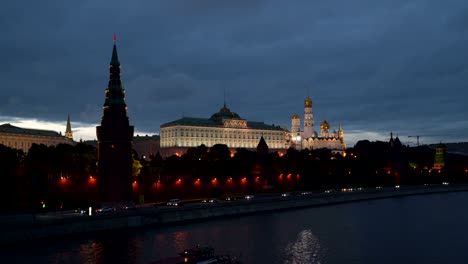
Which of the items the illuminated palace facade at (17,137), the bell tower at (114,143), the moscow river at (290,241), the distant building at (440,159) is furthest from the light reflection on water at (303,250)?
the illuminated palace facade at (17,137)

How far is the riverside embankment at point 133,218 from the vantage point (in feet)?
167

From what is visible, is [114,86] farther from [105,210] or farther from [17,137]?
[17,137]

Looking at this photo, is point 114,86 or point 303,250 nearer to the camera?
point 303,250

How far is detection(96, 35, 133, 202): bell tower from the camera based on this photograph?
233ft

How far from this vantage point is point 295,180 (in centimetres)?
12050

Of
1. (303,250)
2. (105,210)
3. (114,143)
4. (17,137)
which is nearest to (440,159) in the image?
(114,143)

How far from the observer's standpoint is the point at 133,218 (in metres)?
61.5

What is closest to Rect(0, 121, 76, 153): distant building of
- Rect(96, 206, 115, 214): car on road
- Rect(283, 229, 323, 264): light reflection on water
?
Rect(96, 206, 115, 214): car on road

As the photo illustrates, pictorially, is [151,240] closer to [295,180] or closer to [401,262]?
[401,262]

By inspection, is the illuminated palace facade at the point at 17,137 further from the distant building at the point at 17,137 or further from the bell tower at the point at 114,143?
the bell tower at the point at 114,143

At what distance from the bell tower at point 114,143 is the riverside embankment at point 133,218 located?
4.79 metres

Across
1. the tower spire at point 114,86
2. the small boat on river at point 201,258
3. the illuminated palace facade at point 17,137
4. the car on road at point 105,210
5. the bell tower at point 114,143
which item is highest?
the illuminated palace facade at point 17,137

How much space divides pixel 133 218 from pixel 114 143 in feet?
42.3

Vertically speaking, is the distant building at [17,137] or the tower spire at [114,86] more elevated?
the distant building at [17,137]
